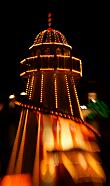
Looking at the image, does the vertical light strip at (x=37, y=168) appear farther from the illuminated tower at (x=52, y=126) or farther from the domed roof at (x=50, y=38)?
the domed roof at (x=50, y=38)

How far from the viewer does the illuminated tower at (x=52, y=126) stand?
1853 centimetres

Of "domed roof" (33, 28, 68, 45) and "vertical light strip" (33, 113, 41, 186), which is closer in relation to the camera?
"vertical light strip" (33, 113, 41, 186)

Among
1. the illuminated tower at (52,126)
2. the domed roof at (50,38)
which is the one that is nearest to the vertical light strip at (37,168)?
the illuminated tower at (52,126)

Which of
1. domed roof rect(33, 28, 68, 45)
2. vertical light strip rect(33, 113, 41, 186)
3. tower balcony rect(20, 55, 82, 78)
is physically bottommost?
vertical light strip rect(33, 113, 41, 186)

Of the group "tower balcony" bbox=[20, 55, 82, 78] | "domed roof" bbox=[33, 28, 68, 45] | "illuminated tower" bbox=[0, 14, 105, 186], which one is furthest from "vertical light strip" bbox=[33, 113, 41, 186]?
"domed roof" bbox=[33, 28, 68, 45]

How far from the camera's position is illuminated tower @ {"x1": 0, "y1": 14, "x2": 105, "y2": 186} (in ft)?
60.8

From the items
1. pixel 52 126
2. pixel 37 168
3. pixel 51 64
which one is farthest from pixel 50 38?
pixel 37 168

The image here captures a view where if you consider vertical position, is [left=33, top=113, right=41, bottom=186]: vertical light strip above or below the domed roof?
below

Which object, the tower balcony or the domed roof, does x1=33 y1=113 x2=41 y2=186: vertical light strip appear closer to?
the tower balcony

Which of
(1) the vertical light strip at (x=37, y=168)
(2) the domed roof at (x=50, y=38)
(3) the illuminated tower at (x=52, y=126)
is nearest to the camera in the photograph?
(1) the vertical light strip at (x=37, y=168)

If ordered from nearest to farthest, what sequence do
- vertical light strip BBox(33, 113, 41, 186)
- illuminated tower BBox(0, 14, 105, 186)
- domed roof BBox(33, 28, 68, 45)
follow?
vertical light strip BBox(33, 113, 41, 186) < illuminated tower BBox(0, 14, 105, 186) < domed roof BBox(33, 28, 68, 45)

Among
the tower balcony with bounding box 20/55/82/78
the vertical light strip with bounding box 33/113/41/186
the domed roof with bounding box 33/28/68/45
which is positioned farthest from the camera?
the domed roof with bounding box 33/28/68/45

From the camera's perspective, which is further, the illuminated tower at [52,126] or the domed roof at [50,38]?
the domed roof at [50,38]

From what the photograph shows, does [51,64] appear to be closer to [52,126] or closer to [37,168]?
[52,126]
